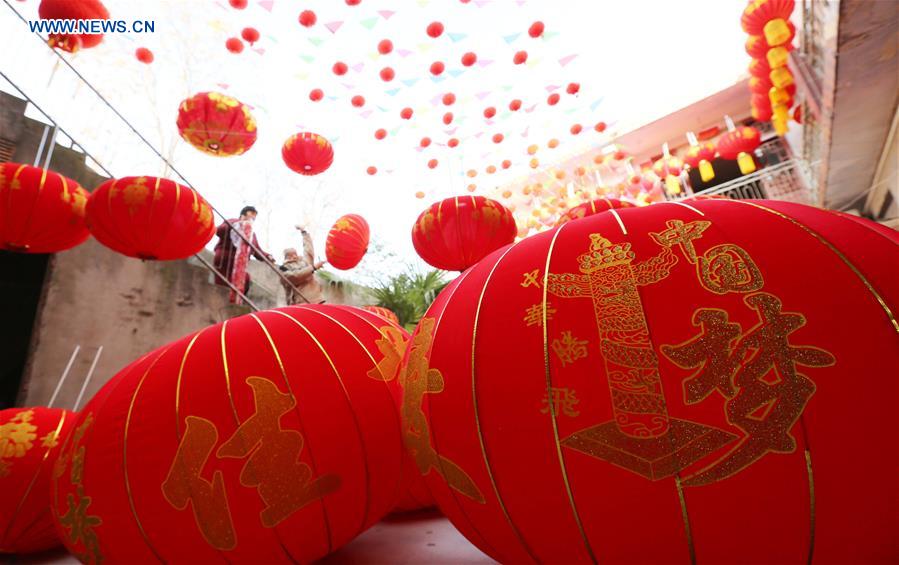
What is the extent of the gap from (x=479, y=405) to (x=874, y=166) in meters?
8.10

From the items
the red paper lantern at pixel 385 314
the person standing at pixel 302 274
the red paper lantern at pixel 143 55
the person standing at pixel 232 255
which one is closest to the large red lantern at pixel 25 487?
the red paper lantern at pixel 385 314

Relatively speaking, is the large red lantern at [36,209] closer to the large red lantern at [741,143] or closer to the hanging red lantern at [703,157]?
the hanging red lantern at [703,157]

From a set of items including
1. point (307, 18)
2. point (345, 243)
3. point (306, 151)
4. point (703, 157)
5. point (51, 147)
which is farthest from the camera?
point (703, 157)

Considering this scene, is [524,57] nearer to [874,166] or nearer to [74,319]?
[874,166]

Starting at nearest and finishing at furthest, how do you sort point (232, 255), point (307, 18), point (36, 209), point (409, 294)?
point (36, 209), point (307, 18), point (232, 255), point (409, 294)

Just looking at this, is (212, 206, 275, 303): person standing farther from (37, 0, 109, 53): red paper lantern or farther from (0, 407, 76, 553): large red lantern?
(0, 407, 76, 553): large red lantern

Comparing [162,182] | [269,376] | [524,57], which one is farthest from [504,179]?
[269,376]

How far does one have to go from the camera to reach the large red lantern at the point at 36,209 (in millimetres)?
3021

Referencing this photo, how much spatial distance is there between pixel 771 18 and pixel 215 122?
667cm

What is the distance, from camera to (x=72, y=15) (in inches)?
152

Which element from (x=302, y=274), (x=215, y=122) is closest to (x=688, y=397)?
(x=215, y=122)

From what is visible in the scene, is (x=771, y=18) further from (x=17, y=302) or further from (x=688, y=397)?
(x=17, y=302)

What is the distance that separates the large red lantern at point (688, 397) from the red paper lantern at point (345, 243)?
17.4 feet

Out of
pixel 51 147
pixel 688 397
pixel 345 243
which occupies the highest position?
pixel 51 147
